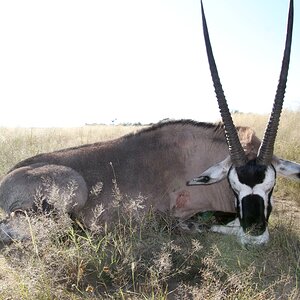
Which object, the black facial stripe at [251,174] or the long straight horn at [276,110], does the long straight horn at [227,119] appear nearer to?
the black facial stripe at [251,174]

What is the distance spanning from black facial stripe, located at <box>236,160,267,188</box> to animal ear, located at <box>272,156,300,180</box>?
1.68 ft

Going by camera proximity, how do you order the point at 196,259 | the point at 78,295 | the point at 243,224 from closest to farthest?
the point at 78,295 < the point at 196,259 < the point at 243,224

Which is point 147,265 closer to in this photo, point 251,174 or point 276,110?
point 251,174

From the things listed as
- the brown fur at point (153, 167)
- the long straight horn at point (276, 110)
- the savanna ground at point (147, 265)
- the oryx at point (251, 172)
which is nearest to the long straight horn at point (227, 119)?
the oryx at point (251, 172)

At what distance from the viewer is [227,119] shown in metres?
5.29

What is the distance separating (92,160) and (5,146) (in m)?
5.11

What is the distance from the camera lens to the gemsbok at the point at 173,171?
4.98m

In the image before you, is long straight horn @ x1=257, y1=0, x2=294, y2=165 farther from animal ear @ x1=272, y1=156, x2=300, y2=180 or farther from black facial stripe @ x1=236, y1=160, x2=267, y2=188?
animal ear @ x1=272, y1=156, x2=300, y2=180

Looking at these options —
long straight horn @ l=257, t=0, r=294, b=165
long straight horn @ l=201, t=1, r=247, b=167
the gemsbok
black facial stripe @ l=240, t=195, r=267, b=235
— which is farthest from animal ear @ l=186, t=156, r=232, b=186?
black facial stripe @ l=240, t=195, r=267, b=235

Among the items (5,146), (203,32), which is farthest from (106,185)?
(5,146)

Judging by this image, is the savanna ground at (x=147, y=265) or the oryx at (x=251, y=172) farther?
the oryx at (x=251, y=172)

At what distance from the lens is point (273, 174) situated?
488 cm

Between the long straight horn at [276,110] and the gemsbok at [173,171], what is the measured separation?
1 centimetres

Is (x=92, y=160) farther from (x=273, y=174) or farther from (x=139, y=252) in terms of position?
(x=273, y=174)
